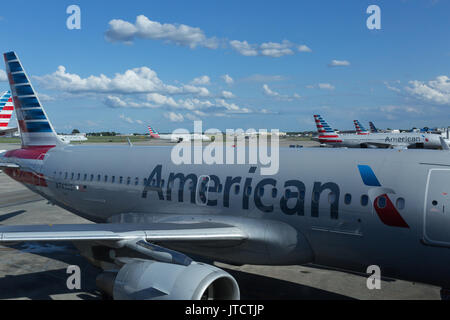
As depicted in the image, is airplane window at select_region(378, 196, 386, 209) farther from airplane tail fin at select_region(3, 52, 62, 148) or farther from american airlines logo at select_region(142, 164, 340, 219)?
airplane tail fin at select_region(3, 52, 62, 148)

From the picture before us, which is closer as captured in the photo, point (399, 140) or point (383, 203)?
point (383, 203)

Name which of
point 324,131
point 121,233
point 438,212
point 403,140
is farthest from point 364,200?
point 324,131

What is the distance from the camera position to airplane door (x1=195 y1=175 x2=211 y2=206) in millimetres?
12105

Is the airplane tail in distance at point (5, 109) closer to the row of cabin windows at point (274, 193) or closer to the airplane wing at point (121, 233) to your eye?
the row of cabin windows at point (274, 193)

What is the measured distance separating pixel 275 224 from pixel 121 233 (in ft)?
13.2

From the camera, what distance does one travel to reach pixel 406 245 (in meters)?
8.86

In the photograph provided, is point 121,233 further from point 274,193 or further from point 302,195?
point 302,195

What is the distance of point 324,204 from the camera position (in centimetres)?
984

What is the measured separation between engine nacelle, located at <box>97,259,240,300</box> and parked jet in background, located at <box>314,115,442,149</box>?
210 ft

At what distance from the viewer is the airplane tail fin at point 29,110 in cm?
1961

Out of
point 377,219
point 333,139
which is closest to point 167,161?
point 377,219

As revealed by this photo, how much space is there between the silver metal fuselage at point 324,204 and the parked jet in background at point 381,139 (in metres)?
60.8
